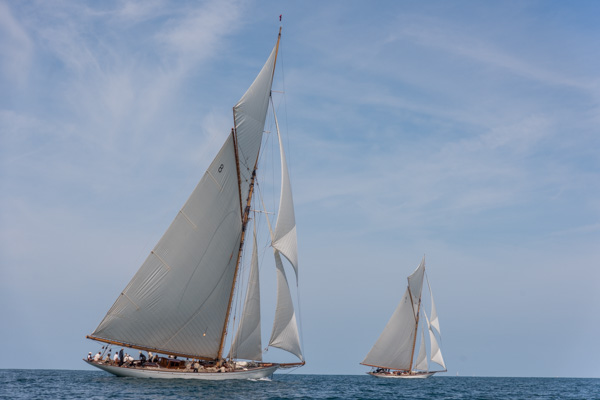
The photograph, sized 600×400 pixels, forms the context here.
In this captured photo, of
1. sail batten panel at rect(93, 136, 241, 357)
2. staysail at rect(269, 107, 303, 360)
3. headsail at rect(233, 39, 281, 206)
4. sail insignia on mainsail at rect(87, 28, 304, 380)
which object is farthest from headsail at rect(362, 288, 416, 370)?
headsail at rect(233, 39, 281, 206)

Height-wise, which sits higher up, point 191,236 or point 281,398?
point 191,236

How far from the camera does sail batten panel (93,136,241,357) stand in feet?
146

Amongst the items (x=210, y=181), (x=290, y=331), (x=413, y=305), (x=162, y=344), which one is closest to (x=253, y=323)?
(x=290, y=331)

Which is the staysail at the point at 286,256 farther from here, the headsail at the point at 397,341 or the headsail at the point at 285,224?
the headsail at the point at 397,341

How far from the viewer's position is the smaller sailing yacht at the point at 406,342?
86625mm

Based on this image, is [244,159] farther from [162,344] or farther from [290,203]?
[162,344]

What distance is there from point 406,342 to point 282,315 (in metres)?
45.1


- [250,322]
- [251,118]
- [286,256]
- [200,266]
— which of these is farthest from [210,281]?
[251,118]

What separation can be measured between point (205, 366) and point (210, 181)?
1448 cm

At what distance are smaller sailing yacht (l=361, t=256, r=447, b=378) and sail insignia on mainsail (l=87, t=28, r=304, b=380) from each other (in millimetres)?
36861

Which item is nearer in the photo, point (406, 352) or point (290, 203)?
point (290, 203)

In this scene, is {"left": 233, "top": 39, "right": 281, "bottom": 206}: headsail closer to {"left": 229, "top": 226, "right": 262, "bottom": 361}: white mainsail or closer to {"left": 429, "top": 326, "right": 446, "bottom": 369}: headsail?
{"left": 229, "top": 226, "right": 262, "bottom": 361}: white mainsail

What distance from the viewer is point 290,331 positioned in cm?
5072

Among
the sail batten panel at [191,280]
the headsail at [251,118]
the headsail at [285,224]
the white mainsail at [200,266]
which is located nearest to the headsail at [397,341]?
the headsail at [285,224]
